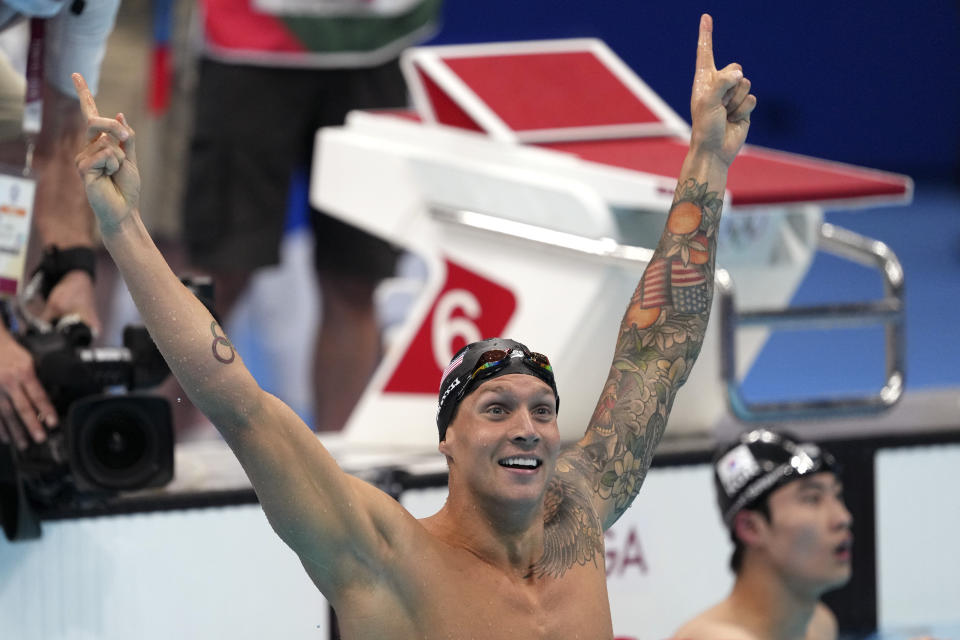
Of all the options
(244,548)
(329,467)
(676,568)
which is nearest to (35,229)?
(244,548)

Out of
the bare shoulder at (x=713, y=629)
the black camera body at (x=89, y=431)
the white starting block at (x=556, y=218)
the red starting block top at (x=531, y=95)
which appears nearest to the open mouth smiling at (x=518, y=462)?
the black camera body at (x=89, y=431)

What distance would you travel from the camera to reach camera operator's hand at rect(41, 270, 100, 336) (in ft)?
11.1

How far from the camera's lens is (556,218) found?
3.99 m

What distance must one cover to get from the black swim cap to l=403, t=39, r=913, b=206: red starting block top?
625 mm

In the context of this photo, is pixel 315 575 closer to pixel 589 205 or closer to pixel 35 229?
pixel 35 229

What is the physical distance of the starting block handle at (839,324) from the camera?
4.00 metres

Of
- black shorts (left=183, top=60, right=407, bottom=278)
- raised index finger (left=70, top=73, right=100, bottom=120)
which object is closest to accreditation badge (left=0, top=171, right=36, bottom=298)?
raised index finger (left=70, top=73, right=100, bottom=120)

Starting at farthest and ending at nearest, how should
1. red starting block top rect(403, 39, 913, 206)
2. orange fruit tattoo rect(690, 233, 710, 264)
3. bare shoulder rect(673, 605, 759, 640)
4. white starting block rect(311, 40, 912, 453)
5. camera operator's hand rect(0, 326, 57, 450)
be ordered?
red starting block top rect(403, 39, 913, 206), white starting block rect(311, 40, 912, 453), bare shoulder rect(673, 605, 759, 640), camera operator's hand rect(0, 326, 57, 450), orange fruit tattoo rect(690, 233, 710, 264)

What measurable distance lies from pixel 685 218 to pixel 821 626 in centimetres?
164

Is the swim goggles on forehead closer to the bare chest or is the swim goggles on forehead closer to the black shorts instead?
the bare chest

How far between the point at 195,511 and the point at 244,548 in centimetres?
14

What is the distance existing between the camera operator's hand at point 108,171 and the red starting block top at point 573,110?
6.62 ft

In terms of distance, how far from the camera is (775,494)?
3830 millimetres

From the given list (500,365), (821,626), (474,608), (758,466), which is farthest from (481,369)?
(821,626)
